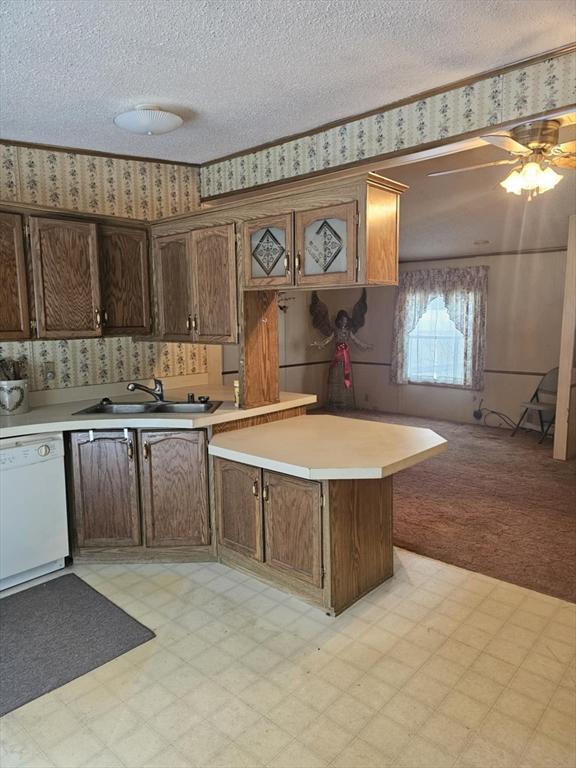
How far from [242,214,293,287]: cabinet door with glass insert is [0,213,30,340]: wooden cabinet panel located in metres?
1.33

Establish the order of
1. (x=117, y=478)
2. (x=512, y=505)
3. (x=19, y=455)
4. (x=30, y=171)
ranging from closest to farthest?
(x=19, y=455), (x=117, y=478), (x=30, y=171), (x=512, y=505)

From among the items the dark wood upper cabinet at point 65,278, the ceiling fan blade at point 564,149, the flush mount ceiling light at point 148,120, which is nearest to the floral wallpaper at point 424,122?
the ceiling fan blade at point 564,149

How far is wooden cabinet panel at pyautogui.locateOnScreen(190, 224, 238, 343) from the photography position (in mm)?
3354

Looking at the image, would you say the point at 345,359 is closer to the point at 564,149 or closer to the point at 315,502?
the point at 564,149

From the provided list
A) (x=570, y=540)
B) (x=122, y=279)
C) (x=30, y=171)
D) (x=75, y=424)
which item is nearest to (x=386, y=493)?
(x=570, y=540)

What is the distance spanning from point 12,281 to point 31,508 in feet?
4.36

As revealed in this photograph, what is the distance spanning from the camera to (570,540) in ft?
12.0

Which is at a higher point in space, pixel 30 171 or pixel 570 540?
pixel 30 171

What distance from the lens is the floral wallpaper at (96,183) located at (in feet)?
11.6

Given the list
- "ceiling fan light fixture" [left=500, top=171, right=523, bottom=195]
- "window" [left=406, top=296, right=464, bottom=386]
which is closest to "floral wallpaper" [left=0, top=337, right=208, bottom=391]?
"ceiling fan light fixture" [left=500, top=171, right=523, bottom=195]

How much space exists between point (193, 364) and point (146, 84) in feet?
7.16

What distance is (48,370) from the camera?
3699 mm

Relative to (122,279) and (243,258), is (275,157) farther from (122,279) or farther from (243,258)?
(122,279)

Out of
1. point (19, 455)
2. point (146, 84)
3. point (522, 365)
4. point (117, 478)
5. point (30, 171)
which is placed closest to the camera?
point (146, 84)
